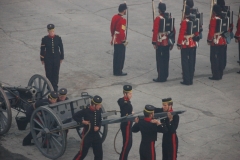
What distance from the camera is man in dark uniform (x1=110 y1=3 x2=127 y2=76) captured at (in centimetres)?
1634

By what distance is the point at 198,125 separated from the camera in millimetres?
13695

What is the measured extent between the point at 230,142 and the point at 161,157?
1.61 meters

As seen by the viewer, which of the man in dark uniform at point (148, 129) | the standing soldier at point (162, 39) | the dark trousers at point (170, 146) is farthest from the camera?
the standing soldier at point (162, 39)

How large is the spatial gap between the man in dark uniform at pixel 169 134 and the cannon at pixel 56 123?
0.64m

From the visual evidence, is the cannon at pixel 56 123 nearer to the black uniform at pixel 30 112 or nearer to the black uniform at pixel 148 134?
the black uniform at pixel 30 112

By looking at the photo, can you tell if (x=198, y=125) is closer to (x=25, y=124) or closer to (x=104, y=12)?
(x=25, y=124)

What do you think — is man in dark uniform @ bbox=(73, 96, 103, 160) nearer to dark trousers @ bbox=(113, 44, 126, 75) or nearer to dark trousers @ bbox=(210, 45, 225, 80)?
dark trousers @ bbox=(113, 44, 126, 75)

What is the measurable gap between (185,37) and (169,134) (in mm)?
5117

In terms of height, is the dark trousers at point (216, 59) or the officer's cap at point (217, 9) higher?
the officer's cap at point (217, 9)

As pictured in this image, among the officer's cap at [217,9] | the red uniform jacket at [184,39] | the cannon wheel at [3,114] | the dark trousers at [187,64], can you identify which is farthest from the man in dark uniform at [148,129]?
the officer's cap at [217,9]

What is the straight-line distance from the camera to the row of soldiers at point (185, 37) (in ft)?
52.4

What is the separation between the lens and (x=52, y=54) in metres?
15.0

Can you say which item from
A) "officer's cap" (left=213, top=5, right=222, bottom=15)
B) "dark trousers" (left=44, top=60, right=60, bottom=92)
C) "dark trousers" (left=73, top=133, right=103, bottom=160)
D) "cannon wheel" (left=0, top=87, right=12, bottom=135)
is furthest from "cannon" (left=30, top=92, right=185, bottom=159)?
"officer's cap" (left=213, top=5, right=222, bottom=15)

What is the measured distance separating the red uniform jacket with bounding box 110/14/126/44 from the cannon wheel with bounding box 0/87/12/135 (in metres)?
4.60
